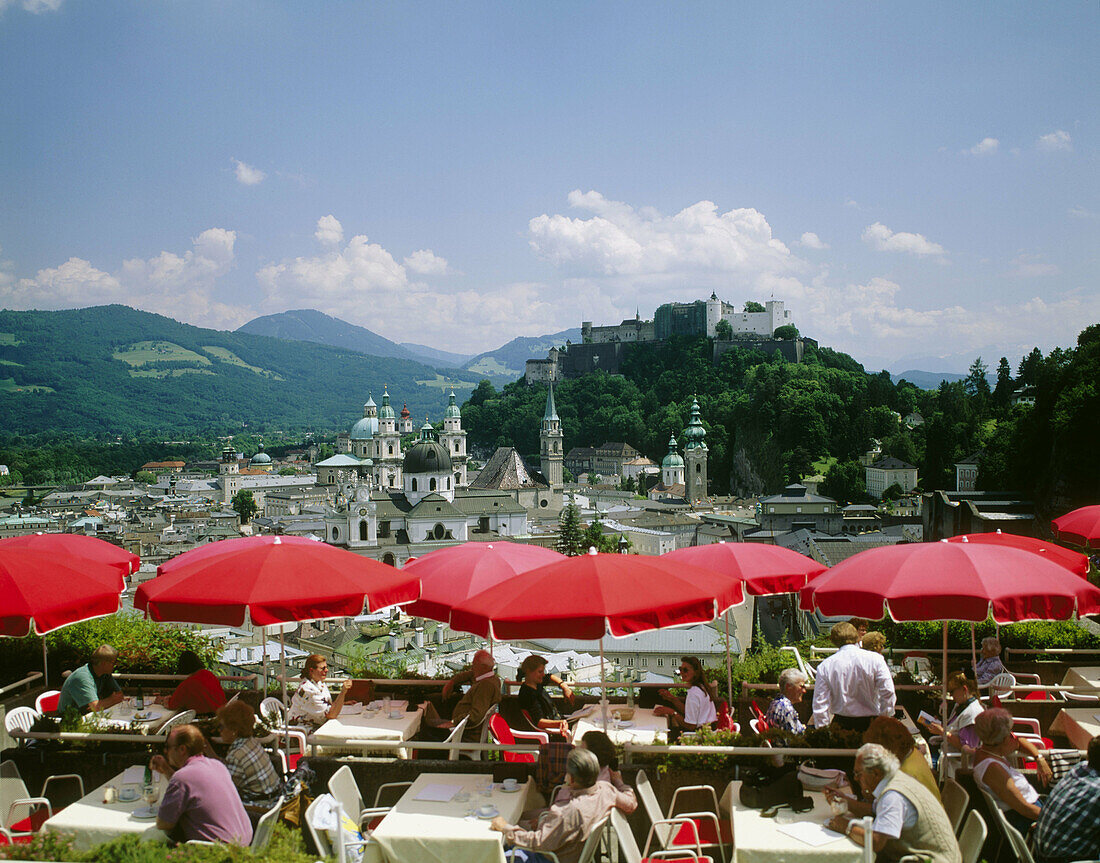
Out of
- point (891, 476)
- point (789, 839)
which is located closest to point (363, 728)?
point (789, 839)

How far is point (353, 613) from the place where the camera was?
21.6 feet

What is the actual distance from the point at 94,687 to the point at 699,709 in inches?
193

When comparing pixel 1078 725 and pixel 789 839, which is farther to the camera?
pixel 1078 725

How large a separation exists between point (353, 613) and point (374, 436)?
81.1m

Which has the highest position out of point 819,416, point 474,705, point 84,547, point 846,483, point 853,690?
point 819,416

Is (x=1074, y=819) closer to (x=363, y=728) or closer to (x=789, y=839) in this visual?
Answer: (x=789, y=839)

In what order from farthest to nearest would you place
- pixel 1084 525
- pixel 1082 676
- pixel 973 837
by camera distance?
pixel 1084 525
pixel 1082 676
pixel 973 837

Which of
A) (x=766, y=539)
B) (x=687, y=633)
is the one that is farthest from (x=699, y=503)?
(x=687, y=633)

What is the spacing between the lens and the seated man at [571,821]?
5027 mm

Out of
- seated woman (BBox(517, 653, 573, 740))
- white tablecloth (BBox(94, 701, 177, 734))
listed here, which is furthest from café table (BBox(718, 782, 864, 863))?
white tablecloth (BBox(94, 701, 177, 734))

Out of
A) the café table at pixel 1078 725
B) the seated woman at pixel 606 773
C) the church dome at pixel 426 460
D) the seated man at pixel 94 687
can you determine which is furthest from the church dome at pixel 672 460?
the seated woman at pixel 606 773

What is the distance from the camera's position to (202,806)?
489cm

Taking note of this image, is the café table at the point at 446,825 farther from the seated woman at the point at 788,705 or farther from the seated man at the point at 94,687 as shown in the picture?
the seated man at the point at 94,687

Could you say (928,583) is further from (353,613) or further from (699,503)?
(699,503)
